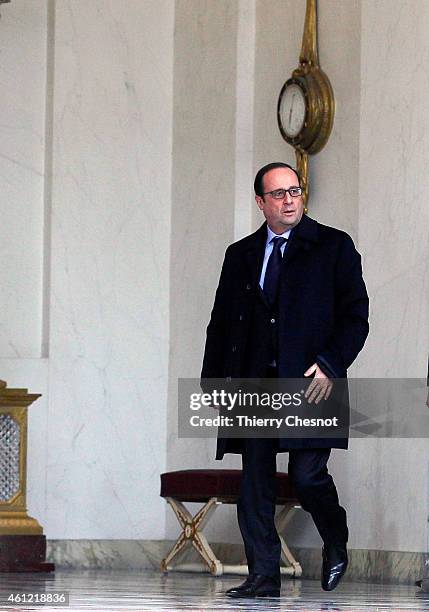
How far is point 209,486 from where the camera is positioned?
7758 mm

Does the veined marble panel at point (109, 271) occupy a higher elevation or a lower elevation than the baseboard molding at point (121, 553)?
higher

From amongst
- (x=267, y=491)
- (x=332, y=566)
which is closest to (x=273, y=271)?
(x=267, y=491)

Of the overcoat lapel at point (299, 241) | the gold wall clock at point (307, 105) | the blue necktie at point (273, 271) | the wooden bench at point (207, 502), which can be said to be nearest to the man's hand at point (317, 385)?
the blue necktie at point (273, 271)

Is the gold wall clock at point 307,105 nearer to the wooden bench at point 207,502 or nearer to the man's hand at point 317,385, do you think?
the wooden bench at point 207,502

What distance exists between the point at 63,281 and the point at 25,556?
171 centimetres

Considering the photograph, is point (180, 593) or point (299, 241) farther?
point (180, 593)

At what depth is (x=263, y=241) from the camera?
5.79m

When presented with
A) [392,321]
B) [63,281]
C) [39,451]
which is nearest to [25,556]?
[39,451]

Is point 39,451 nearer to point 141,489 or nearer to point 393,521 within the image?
point 141,489

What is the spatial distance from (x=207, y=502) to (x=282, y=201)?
2670mm

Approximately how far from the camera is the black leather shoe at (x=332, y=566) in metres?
5.61

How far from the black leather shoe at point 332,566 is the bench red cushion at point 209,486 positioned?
1.92 m

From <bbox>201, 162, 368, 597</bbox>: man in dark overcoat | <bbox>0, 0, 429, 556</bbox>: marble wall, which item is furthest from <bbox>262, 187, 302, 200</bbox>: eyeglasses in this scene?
<bbox>0, 0, 429, 556</bbox>: marble wall

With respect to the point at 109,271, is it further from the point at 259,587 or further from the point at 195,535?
the point at 259,587
